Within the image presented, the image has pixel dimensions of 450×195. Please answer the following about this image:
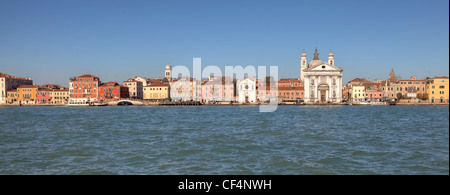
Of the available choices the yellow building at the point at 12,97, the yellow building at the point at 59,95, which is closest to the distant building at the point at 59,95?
the yellow building at the point at 59,95

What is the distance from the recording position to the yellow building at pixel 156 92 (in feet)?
186

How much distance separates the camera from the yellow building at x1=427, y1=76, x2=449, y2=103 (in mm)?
47781

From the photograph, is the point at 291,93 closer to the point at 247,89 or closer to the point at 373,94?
the point at 247,89

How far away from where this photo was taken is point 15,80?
62062 mm

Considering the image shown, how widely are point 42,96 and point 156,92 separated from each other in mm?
18798

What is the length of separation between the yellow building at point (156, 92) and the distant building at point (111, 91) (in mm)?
3428

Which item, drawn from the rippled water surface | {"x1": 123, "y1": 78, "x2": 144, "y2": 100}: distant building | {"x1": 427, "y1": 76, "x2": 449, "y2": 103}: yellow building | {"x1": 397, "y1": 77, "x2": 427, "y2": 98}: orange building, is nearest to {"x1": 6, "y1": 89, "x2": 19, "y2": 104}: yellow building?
{"x1": 123, "y1": 78, "x2": 144, "y2": 100}: distant building

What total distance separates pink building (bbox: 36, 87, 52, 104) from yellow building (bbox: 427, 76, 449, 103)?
56759 millimetres

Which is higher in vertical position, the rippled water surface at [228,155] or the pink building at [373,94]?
the pink building at [373,94]

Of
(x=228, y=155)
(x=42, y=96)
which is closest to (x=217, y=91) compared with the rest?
(x=42, y=96)

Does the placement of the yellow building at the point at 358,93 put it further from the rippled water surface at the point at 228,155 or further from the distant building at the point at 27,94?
the distant building at the point at 27,94
